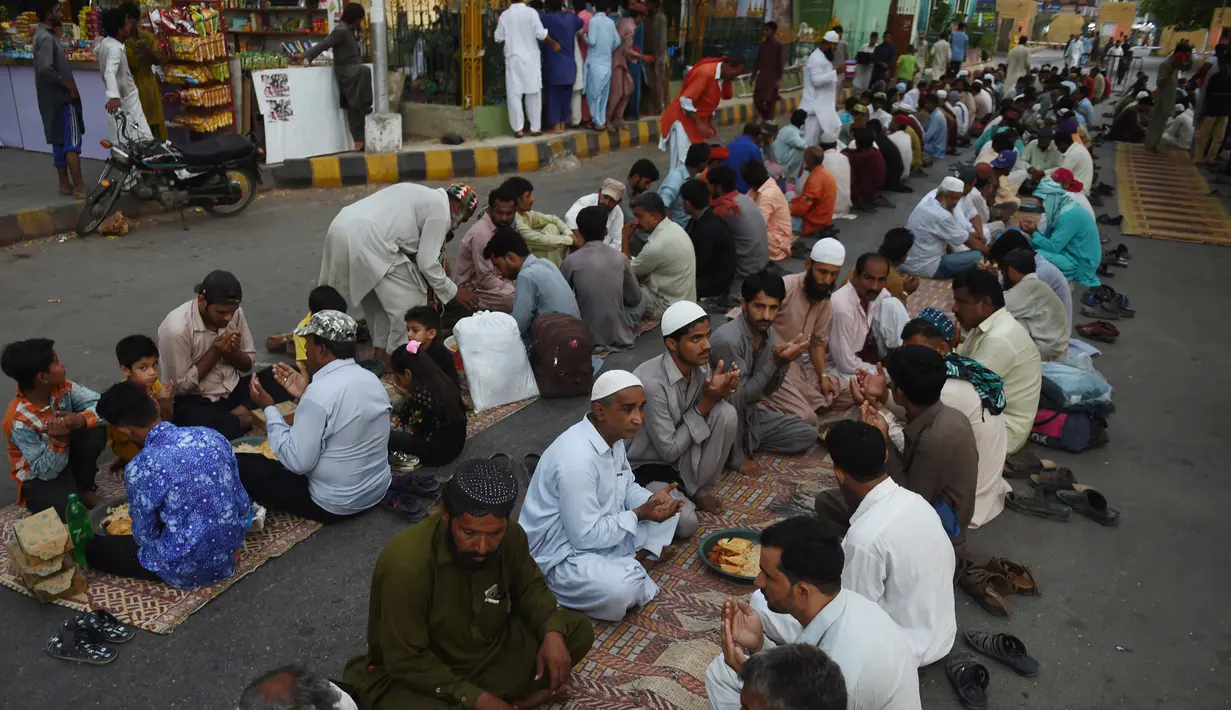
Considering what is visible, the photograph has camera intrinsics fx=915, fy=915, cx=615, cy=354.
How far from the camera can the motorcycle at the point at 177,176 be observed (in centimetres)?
882

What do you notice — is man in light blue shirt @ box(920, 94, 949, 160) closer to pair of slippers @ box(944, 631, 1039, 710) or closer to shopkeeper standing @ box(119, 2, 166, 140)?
shopkeeper standing @ box(119, 2, 166, 140)

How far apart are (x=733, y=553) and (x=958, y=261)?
18.0 feet

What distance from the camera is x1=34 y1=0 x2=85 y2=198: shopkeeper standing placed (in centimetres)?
917

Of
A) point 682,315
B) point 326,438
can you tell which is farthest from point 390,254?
point 682,315

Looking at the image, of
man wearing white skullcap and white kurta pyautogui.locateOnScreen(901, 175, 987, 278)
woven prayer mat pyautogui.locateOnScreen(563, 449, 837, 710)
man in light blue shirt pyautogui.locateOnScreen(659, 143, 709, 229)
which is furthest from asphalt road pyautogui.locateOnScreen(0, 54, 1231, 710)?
man in light blue shirt pyautogui.locateOnScreen(659, 143, 709, 229)

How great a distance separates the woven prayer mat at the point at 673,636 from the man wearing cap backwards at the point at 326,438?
140 cm

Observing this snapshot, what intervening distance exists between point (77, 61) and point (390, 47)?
3.92 metres

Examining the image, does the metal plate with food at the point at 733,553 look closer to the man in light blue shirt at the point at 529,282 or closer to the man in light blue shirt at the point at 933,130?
the man in light blue shirt at the point at 529,282

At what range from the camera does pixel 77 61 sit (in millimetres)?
10492

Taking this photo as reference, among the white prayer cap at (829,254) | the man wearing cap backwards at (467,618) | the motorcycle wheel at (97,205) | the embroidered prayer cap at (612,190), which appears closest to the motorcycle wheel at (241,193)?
the motorcycle wheel at (97,205)

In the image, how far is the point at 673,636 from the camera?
3754 millimetres

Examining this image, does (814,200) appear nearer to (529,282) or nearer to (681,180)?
(681,180)

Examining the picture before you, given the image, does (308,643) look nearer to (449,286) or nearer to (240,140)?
(449,286)

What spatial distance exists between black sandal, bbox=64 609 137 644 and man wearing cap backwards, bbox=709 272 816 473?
2.99m
